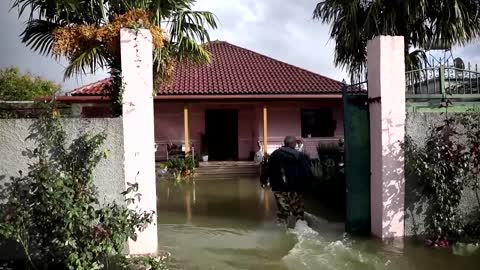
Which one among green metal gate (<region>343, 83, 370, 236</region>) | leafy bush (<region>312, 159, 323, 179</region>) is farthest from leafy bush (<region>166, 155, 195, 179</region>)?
green metal gate (<region>343, 83, 370, 236</region>)

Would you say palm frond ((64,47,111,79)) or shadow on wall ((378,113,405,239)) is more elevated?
palm frond ((64,47,111,79))

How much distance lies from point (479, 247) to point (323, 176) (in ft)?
Result: 16.6

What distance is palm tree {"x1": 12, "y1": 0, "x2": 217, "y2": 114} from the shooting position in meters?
6.57

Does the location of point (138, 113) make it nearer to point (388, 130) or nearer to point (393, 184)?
point (388, 130)

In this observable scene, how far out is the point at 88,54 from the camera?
275 inches

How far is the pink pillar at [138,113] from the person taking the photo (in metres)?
5.72

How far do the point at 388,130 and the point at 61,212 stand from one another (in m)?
4.19

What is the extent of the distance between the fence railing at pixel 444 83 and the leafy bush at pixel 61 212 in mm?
4294

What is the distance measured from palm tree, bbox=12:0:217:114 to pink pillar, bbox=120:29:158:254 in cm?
16

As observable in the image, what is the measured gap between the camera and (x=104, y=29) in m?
6.36

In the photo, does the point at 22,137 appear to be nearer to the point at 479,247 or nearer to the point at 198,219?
the point at 198,219

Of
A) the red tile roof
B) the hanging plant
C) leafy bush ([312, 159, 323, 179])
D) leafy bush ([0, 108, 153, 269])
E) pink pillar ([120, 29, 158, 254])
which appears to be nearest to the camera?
leafy bush ([0, 108, 153, 269])

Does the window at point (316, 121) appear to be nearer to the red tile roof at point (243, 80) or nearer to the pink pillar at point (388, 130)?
the red tile roof at point (243, 80)

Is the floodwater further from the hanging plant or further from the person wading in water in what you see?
the hanging plant
